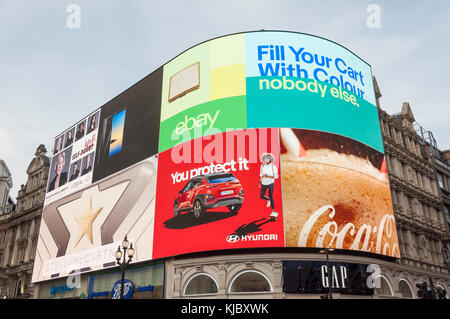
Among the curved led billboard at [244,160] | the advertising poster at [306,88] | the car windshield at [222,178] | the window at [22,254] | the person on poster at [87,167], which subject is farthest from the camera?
the window at [22,254]

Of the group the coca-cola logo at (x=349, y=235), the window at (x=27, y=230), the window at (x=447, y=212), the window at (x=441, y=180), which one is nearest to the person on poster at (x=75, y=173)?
the window at (x=27, y=230)

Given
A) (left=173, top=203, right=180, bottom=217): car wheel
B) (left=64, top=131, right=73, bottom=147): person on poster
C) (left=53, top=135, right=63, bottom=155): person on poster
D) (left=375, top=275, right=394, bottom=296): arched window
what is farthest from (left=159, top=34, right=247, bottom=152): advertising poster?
(left=53, top=135, right=63, bottom=155): person on poster

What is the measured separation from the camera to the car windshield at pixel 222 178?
102ft

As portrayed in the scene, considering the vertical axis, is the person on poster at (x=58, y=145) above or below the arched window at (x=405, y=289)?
above

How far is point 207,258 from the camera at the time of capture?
30.4 m

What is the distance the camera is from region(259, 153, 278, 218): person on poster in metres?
29.9

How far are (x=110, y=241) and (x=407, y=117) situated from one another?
122 ft

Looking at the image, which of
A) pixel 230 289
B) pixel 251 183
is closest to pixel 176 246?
pixel 230 289

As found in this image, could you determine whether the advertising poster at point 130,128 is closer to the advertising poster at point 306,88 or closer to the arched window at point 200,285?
the advertising poster at point 306,88

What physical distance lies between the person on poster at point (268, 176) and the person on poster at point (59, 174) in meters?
27.9

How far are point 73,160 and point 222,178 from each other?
24548mm

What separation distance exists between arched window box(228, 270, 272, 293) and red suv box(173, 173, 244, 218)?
4696 millimetres
